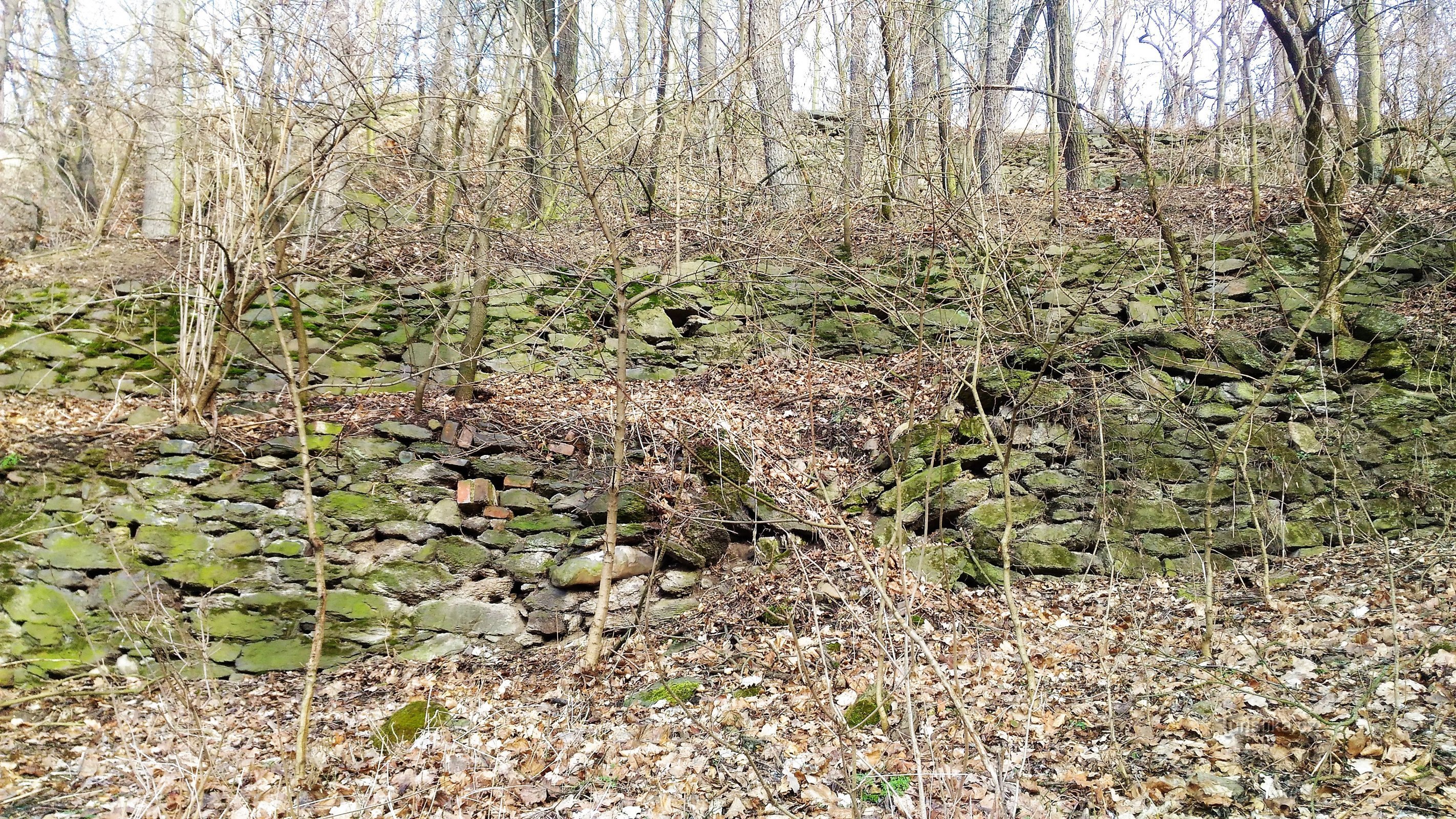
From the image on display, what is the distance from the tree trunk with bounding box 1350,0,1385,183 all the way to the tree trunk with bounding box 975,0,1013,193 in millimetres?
3695

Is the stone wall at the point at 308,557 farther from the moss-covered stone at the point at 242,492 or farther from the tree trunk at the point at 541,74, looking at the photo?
the tree trunk at the point at 541,74

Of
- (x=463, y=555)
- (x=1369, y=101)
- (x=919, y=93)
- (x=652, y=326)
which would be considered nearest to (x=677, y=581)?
(x=463, y=555)

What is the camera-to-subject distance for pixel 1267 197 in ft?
30.7

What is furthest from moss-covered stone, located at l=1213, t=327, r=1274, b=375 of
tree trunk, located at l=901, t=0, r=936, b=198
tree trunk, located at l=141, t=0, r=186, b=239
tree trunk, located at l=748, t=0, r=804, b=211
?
tree trunk, located at l=141, t=0, r=186, b=239

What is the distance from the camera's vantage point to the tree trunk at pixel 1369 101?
8820 mm

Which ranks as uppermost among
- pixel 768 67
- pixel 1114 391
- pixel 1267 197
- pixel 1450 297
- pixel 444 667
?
pixel 768 67

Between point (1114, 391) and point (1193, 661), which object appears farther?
point (1114, 391)

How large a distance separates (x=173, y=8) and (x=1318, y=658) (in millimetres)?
11442

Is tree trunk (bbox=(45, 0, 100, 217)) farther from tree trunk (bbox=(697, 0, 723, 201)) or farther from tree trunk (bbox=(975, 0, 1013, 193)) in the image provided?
tree trunk (bbox=(975, 0, 1013, 193))

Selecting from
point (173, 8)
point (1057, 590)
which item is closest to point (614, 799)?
point (1057, 590)

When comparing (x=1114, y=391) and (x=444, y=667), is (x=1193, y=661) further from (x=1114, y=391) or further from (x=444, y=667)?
(x=444, y=667)

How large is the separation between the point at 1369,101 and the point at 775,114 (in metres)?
6.61

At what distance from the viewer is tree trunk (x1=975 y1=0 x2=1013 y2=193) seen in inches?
319

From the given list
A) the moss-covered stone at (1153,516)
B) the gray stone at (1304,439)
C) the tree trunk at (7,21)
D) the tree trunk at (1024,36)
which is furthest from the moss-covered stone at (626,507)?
the tree trunk at (7,21)
